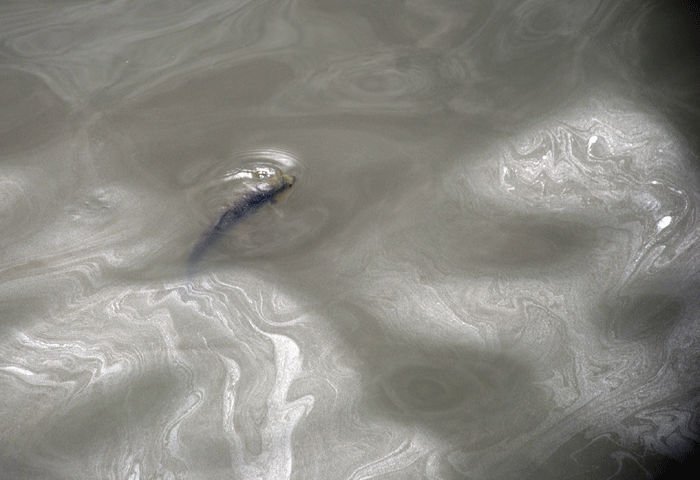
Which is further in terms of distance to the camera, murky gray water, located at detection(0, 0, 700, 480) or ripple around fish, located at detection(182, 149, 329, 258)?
ripple around fish, located at detection(182, 149, 329, 258)

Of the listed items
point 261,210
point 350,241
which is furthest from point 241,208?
point 350,241

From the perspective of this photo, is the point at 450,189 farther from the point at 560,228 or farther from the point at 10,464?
the point at 10,464

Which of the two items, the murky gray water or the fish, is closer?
the murky gray water

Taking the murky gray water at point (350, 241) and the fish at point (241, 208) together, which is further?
the fish at point (241, 208)

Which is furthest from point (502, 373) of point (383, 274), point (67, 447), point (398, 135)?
point (67, 447)

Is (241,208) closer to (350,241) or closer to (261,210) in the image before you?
(261,210)
